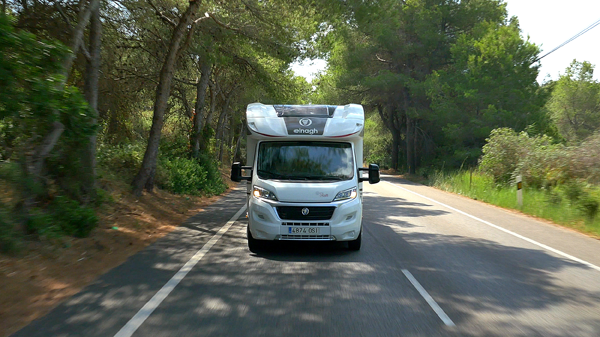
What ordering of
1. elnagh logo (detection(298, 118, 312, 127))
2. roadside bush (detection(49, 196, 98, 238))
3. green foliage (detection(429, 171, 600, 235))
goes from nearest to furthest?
roadside bush (detection(49, 196, 98, 238)) < elnagh logo (detection(298, 118, 312, 127)) < green foliage (detection(429, 171, 600, 235))

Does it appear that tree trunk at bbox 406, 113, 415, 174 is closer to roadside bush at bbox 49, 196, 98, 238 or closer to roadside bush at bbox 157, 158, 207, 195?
roadside bush at bbox 157, 158, 207, 195

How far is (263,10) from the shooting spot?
16.6 meters

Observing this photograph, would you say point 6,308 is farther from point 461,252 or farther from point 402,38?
point 402,38

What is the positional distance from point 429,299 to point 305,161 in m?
3.89

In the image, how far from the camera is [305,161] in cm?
932

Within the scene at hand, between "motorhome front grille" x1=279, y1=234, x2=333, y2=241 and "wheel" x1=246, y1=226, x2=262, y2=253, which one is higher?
"motorhome front grille" x1=279, y1=234, x2=333, y2=241

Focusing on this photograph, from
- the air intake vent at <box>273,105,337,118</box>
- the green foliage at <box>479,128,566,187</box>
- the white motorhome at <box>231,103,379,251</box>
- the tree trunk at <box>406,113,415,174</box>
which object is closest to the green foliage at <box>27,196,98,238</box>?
the white motorhome at <box>231,103,379,251</box>

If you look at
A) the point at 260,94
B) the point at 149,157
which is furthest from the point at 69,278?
the point at 260,94

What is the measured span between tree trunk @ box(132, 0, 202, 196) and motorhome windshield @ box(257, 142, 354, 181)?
255 inches

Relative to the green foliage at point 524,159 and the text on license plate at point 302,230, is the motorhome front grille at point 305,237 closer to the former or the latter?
the text on license plate at point 302,230

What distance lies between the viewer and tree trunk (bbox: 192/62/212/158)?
21656 millimetres

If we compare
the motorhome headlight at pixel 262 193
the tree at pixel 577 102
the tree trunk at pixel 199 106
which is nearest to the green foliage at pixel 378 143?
the tree at pixel 577 102

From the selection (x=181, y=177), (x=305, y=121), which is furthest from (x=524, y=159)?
(x=305, y=121)

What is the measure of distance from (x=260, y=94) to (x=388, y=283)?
27174mm
